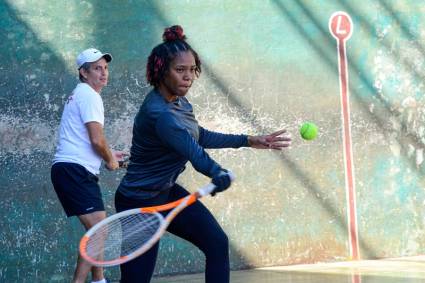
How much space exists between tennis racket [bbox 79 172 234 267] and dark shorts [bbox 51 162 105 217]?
118cm

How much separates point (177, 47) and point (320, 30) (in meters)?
3.16

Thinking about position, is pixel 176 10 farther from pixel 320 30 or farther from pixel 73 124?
pixel 73 124

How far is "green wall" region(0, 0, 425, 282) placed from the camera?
6562 mm

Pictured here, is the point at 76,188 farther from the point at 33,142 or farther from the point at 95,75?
the point at 33,142

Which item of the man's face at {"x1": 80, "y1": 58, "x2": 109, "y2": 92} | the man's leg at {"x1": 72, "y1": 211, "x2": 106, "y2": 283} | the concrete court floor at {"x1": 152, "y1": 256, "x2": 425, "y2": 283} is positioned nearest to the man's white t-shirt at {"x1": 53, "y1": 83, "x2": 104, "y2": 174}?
the man's face at {"x1": 80, "y1": 58, "x2": 109, "y2": 92}

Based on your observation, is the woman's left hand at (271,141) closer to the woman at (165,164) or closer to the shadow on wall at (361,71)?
the woman at (165,164)

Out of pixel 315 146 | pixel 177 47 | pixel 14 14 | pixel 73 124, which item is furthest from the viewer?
pixel 315 146

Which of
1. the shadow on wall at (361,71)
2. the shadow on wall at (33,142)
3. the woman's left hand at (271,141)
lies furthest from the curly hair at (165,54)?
the shadow on wall at (361,71)

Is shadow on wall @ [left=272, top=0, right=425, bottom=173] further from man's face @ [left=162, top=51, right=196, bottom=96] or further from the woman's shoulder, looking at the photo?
the woman's shoulder

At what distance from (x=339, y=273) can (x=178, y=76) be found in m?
2.93

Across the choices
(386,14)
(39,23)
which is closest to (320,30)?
(386,14)

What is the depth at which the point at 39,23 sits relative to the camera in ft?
21.6

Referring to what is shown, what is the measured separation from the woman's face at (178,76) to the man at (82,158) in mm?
1277

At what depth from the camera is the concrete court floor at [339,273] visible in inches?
249
